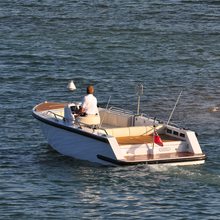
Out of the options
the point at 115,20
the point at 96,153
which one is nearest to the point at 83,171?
the point at 96,153

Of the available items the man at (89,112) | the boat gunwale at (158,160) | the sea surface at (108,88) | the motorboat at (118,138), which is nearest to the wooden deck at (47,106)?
the motorboat at (118,138)

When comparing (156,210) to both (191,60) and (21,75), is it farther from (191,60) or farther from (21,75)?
(191,60)

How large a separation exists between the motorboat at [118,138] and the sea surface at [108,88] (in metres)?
0.31

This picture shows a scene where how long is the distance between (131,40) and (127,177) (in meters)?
22.5

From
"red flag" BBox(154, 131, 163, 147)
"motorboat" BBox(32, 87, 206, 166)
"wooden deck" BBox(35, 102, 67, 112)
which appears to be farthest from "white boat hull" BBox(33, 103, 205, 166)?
"wooden deck" BBox(35, 102, 67, 112)

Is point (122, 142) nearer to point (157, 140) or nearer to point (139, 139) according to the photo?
point (139, 139)

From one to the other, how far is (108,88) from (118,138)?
10504 mm

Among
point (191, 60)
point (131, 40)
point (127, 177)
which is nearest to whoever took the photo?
point (127, 177)

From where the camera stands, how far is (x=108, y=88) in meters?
42.5

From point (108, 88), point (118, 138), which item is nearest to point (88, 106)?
point (118, 138)

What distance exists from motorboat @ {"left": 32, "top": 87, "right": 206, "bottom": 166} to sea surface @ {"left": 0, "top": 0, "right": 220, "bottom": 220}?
12.2 inches

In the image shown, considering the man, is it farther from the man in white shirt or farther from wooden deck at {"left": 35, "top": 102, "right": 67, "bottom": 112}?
wooden deck at {"left": 35, "top": 102, "right": 67, "bottom": 112}

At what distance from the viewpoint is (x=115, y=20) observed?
56.9 meters

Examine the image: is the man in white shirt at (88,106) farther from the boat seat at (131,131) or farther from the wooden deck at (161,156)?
the wooden deck at (161,156)
